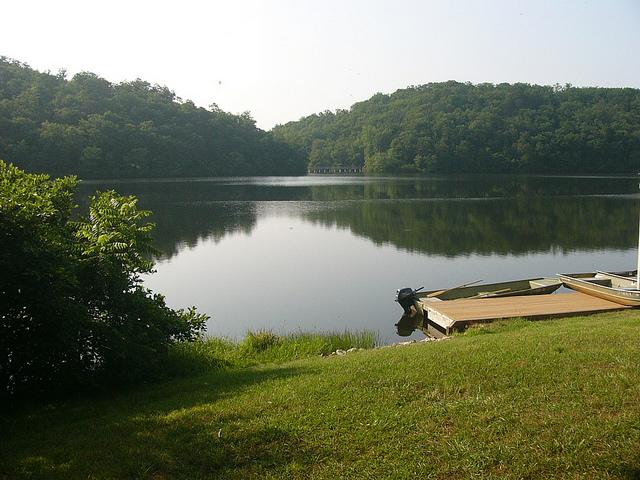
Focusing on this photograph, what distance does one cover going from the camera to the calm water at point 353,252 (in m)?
18.0

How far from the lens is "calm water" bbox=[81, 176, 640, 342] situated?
18.0m

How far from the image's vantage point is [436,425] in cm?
536

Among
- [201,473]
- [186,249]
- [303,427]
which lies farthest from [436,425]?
[186,249]

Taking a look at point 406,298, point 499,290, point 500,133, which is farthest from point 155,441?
point 500,133

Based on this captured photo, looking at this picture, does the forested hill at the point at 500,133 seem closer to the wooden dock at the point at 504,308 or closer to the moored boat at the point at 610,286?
the moored boat at the point at 610,286

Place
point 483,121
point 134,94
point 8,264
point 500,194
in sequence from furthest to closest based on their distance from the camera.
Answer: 1. point 483,121
2. point 134,94
3. point 500,194
4. point 8,264

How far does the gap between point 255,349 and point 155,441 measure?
660 centimetres

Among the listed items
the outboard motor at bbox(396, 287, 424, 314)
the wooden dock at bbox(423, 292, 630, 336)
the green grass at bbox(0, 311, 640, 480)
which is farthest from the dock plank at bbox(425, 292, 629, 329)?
the green grass at bbox(0, 311, 640, 480)

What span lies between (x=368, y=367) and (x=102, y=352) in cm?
393

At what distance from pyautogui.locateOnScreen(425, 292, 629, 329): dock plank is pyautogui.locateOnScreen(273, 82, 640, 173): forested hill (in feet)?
359

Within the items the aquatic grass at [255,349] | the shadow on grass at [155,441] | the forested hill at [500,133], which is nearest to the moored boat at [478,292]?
the aquatic grass at [255,349]

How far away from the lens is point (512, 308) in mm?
15039

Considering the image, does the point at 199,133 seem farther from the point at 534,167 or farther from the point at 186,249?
the point at 186,249

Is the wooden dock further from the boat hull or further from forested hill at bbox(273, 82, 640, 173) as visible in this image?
forested hill at bbox(273, 82, 640, 173)
